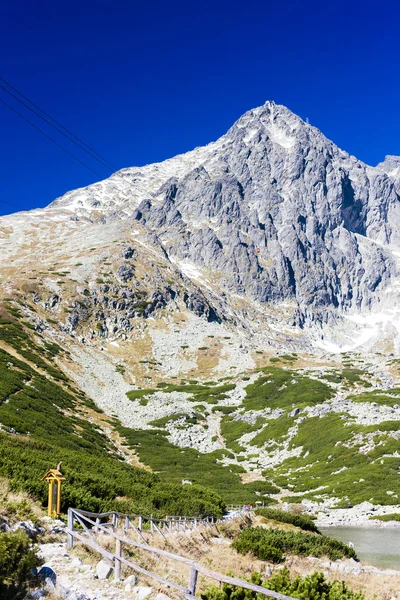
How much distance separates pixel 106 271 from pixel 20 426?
14238 cm

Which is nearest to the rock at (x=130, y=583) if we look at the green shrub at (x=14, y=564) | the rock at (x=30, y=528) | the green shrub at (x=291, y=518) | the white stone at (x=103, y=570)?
the white stone at (x=103, y=570)

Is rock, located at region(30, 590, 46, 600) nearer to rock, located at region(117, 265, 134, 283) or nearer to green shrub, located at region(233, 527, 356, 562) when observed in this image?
green shrub, located at region(233, 527, 356, 562)

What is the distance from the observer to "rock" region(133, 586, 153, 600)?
9914 mm

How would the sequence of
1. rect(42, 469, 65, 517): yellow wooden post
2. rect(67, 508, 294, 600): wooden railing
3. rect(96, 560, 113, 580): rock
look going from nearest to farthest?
rect(67, 508, 294, 600): wooden railing → rect(96, 560, 113, 580): rock → rect(42, 469, 65, 517): yellow wooden post

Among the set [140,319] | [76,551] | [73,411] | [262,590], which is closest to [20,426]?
[73,411]

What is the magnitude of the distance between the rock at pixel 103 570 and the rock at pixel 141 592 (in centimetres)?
92

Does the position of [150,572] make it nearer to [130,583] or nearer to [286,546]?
[130,583]

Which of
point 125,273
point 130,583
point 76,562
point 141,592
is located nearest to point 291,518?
point 76,562

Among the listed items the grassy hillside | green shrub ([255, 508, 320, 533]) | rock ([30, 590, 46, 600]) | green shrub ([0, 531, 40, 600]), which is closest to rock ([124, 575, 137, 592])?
rock ([30, 590, 46, 600])

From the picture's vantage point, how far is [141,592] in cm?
1003

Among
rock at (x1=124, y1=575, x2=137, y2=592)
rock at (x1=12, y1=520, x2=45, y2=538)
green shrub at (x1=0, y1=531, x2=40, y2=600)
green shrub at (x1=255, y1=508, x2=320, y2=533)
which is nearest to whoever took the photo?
green shrub at (x1=0, y1=531, x2=40, y2=600)

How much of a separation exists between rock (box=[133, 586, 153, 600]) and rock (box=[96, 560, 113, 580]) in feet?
3.02

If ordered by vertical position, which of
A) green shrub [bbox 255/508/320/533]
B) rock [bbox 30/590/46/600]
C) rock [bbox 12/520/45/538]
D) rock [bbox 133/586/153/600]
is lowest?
rock [bbox 30/590/46/600]

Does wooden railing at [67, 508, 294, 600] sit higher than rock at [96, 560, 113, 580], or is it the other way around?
wooden railing at [67, 508, 294, 600]
